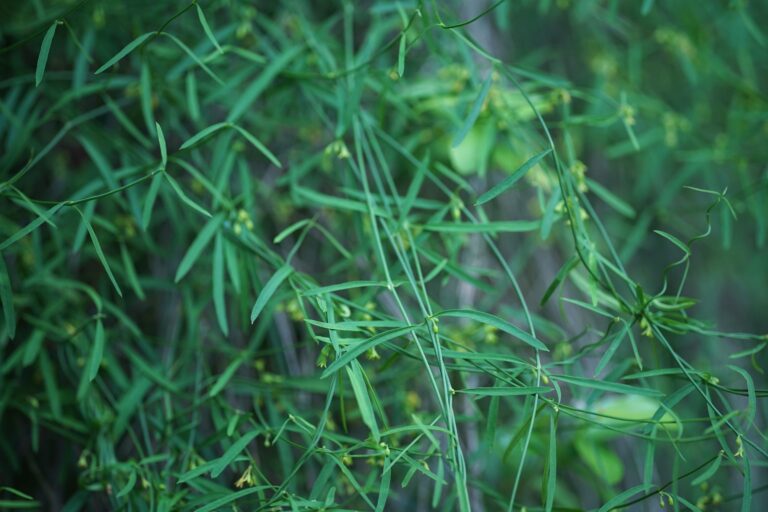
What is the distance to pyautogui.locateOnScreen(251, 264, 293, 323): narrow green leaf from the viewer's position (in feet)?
1.81

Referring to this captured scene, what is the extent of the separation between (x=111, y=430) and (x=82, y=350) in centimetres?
10

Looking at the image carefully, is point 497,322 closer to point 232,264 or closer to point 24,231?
point 232,264

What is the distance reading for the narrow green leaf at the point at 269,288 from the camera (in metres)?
0.55

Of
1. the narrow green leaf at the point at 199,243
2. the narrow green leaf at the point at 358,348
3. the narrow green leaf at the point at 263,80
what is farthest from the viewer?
the narrow green leaf at the point at 263,80

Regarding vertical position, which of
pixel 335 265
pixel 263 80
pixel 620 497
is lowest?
pixel 620 497

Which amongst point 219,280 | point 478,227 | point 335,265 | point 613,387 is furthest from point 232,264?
point 613,387

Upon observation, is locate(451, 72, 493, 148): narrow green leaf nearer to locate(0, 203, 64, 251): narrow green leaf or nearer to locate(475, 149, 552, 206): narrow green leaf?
locate(475, 149, 552, 206): narrow green leaf

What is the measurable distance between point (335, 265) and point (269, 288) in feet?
0.71

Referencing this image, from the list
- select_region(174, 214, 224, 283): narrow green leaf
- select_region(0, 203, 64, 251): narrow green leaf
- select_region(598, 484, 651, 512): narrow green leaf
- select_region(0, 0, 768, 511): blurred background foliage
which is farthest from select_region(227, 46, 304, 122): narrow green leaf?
select_region(598, 484, 651, 512): narrow green leaf

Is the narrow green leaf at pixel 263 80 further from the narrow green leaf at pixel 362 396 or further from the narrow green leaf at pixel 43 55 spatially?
the narrow green leaf at pixel 362 396

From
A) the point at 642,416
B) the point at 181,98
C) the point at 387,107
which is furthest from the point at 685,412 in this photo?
the point at 181,98

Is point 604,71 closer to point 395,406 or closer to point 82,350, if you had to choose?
point 395,406

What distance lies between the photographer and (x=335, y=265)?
812 mm

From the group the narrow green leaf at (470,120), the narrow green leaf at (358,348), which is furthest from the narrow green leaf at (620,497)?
the narrow green leaf at (470,120)
